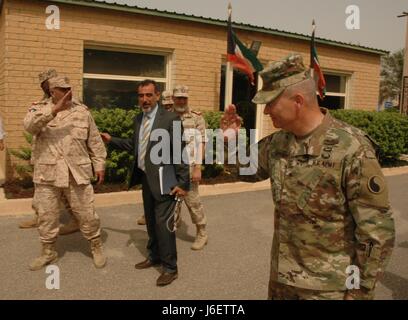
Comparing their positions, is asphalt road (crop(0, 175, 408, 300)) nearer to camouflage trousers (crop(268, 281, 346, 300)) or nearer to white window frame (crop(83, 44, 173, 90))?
camouflage trousers (crop(268, 281, 346, 300))

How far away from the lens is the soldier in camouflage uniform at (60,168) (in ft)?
13.6

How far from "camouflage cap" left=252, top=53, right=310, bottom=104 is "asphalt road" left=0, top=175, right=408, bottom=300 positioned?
2330mm

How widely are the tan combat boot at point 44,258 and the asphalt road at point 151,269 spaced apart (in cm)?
9

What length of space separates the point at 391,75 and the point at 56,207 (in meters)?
52.9

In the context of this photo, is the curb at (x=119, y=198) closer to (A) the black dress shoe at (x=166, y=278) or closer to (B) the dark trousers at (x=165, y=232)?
(B) the dark trousers at (x=165, y=232)

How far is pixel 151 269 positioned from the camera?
4410 mm

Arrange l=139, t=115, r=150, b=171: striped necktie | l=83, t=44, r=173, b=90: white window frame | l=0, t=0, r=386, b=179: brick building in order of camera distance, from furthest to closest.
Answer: l=83, t=44, r=173, b=90: white window frame, l=0, t=0, r=386, b=179: brick building, l=139, t=115, r=150, b=171: striped necktie

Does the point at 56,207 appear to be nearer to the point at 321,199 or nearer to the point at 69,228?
the point at 69,228

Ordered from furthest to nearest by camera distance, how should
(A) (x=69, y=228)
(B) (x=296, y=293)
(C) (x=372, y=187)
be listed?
1. (A) (x=69, y=228)
2. (B) (x=296, y=293)
3. (C) (x=372, y=187)

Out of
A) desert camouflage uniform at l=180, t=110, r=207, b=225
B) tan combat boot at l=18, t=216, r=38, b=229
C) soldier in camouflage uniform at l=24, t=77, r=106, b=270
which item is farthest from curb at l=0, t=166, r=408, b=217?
desert camouflage uniform at l=180, t=110, r=207, b=225

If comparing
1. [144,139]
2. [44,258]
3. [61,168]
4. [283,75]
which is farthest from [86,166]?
[283,75]

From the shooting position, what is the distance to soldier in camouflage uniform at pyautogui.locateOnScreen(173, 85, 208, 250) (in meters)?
4.93
